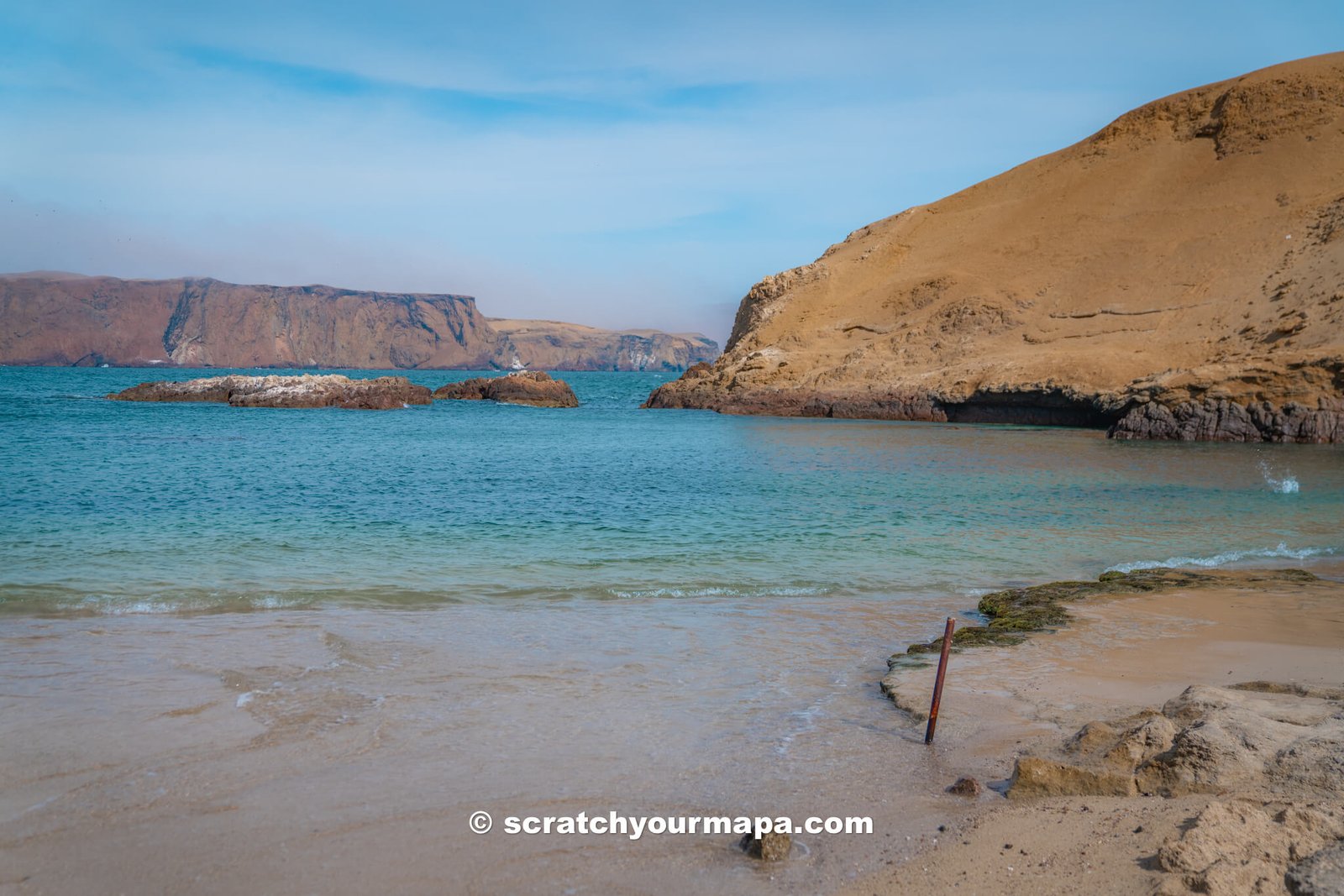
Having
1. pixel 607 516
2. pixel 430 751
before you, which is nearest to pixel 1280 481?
pixel 607 516

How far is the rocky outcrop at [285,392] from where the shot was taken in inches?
2186

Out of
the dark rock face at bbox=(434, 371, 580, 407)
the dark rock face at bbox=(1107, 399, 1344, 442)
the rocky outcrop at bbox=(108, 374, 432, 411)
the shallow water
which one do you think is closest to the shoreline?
the shallow water

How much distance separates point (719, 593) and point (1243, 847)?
25.4ft

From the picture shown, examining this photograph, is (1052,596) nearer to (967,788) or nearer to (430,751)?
(967,788)

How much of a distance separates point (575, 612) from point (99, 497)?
12243mm

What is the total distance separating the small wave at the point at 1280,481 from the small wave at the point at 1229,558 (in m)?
6.84

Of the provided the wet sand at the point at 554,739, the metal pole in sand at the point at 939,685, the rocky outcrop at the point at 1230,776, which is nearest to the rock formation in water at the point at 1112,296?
the wet sand at the point at 554,739

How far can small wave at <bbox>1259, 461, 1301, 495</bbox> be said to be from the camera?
21.0 metres

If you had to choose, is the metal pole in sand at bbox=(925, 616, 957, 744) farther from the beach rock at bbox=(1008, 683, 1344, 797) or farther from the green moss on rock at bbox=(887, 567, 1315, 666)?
the green moss on rock at bbox=(887, 567, 1315, 666)

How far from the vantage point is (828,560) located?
1362 cm

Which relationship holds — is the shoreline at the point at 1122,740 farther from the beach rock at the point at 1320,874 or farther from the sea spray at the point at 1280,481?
the sea spray at the point at 1280,481

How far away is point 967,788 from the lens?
557 cm

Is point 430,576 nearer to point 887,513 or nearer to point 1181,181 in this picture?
point 887,513

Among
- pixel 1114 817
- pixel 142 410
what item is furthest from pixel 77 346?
pixel 1114 817
